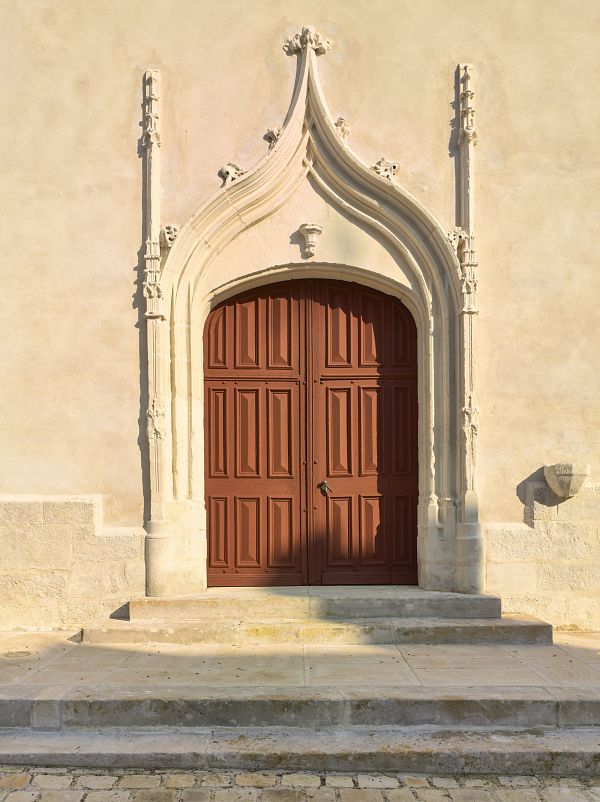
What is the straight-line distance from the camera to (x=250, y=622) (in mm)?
5219

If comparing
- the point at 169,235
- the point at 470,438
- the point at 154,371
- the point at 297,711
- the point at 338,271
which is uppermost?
the point at 169,235

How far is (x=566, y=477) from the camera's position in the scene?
5551 millimetres

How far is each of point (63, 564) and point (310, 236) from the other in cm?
317

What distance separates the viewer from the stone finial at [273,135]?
5786mm

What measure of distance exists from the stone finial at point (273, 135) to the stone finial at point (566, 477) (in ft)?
10.8

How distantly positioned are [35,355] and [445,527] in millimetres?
3450

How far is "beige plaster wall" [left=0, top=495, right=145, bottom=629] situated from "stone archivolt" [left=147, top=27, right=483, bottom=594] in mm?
256

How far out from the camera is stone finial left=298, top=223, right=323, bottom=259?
580 centimetres

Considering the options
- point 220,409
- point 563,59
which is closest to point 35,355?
point 220,409

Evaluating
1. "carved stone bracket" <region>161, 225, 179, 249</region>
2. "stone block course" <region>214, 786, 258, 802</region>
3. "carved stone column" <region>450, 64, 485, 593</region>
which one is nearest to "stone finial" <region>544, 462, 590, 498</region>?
"carved stone column" <region>450, 64, 485, 593</region>

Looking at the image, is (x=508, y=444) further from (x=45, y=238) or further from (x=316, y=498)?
(x=45, y=238)

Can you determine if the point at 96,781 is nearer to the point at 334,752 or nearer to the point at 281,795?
the point at 281,795

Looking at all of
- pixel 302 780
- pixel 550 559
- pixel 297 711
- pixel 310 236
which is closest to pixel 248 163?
pixel 310 236

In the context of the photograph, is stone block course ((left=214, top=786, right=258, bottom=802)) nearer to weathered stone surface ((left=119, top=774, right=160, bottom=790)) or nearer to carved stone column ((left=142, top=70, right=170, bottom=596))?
weathered stone surface ((left=119, top=774, right=160, bottom=790))
